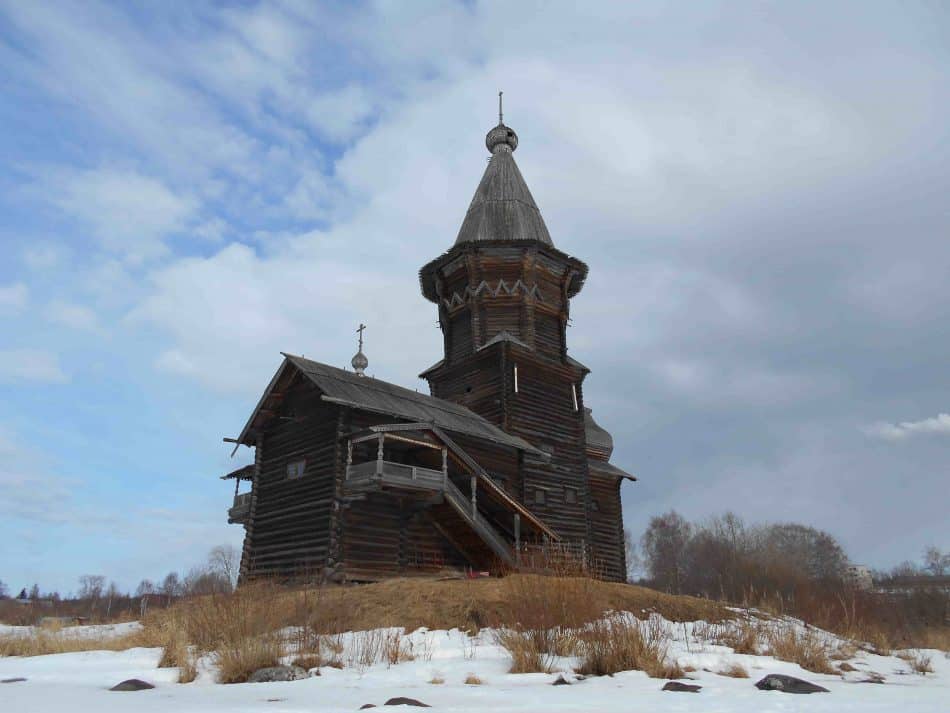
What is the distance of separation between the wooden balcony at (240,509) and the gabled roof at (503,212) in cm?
1604

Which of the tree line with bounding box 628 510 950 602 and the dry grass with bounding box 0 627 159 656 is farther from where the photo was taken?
the tree line with bounding box 628 510 950 602

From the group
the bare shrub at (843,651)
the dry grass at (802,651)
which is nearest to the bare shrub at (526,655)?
the dry grass at (802,651)

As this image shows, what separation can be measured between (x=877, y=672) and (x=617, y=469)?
26258mm

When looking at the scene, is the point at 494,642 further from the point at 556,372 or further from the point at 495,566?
Answer: the point at 556,372

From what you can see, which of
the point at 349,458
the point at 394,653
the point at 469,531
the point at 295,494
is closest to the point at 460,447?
the point at 469,531

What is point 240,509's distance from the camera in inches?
1009

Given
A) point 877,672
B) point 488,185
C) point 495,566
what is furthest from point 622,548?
point 877,672

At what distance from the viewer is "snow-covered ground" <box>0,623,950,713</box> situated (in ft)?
21.8

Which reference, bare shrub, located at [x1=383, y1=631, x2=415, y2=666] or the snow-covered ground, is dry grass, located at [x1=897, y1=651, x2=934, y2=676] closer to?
the snow-covered ground

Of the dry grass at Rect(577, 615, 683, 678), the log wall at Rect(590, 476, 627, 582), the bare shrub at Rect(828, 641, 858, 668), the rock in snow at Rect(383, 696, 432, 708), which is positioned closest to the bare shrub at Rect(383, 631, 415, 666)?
the dry grass at Rect(577, 615, 683, 678)

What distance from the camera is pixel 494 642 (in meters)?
11.8

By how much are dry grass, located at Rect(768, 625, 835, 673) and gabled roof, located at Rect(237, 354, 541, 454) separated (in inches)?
524

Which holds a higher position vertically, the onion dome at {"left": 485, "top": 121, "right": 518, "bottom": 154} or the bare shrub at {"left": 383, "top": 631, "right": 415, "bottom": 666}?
the onion dome at {"left": 485, "top": 121, "right": 518, "bottom": 154}

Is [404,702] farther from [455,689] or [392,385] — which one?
[392,385]
